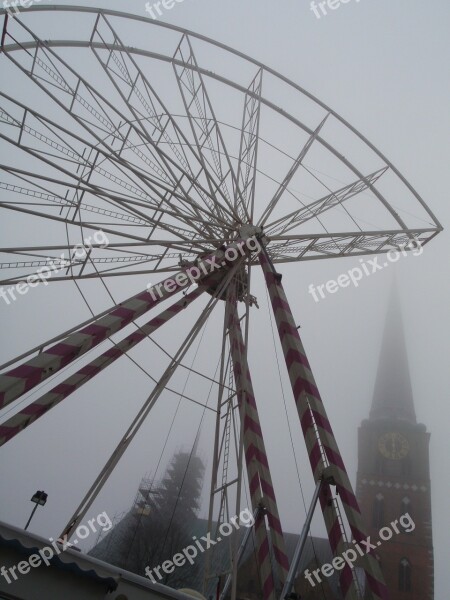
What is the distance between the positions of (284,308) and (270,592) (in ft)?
22.6

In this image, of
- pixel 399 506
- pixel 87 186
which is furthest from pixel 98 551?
pixel 87 186

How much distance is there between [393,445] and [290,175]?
54.8 metres

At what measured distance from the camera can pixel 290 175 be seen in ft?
51.7

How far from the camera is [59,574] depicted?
6.21 m

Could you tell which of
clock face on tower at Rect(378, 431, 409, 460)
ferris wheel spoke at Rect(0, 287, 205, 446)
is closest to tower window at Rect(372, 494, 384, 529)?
clock face on tower at Rect(378, 431, 409, 460)

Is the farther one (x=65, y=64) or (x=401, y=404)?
(x=401, y=404)

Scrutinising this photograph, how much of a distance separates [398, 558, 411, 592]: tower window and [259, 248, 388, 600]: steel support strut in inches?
1918

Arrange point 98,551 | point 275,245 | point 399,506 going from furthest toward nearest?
point 399,506, point 98,551, point 275,245

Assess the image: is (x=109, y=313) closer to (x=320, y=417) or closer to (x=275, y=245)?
(x=320, y=417)

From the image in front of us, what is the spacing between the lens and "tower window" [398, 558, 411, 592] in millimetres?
48969

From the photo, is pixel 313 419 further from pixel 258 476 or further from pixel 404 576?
pixel 404 576

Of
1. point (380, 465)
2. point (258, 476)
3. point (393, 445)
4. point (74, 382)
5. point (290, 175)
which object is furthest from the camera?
point (393, 445)

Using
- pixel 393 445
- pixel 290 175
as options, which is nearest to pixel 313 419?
pixel 290 175

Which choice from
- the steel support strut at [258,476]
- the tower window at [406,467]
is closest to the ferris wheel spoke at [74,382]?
the steel support strut at [258,476]
